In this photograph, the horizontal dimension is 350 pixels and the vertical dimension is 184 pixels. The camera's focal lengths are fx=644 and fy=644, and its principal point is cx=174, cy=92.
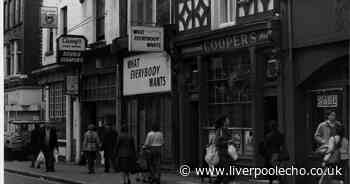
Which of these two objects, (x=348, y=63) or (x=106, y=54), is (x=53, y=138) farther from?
(x=348, y=63)

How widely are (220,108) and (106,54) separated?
8235mm

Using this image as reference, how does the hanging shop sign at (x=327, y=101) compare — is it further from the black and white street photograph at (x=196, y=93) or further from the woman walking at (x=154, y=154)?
the woman walking at (x=154, y=154)

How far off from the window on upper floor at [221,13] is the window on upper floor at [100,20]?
8.85 meters

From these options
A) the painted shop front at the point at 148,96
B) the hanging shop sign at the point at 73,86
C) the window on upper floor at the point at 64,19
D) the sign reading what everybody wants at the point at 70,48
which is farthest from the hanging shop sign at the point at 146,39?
the window on upper floor at the point at 64,19

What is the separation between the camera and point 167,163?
21797 millimetres

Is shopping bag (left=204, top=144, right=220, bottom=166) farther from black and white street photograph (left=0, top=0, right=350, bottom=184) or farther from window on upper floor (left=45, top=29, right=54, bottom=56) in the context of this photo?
window on upper floor (left=45, top=29, right=54, bottom=56)

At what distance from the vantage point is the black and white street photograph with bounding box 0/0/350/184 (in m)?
14.7

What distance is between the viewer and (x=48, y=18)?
30.4 meters

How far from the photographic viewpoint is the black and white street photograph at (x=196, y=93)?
14.7 m

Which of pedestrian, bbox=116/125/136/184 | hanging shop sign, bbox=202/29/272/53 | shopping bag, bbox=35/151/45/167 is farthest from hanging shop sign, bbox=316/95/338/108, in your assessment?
shopping bag, bbox=35/151/45/167

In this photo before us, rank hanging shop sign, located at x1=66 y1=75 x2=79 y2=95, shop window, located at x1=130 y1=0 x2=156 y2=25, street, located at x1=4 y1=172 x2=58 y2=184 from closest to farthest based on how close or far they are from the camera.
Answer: street, located at x1=4 y1=172 x2=58 y2=184 < shop window, located at x1=130 y1=0 x2=156 y2=25 < hanging shop sign, located at x1=66 y1=75 x2=79 y2=95

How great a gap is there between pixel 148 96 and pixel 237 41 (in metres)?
6.37

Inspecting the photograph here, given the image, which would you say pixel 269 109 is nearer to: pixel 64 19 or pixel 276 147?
pixel 276 147

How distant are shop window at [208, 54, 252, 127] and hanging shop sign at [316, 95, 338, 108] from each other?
246 cm
